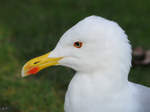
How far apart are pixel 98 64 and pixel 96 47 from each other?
5.4 inches

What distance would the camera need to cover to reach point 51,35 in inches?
224

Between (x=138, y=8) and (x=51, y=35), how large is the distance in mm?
1896

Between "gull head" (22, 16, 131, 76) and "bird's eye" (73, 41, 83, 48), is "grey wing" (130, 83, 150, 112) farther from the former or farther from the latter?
"bird's eye" (73, 41, 83, 48)

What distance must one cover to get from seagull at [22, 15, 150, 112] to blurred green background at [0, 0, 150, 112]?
1385 millimetres

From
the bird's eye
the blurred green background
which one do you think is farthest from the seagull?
the blurred green background

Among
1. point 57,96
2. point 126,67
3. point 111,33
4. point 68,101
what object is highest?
point 111,33

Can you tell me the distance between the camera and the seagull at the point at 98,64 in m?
2.68

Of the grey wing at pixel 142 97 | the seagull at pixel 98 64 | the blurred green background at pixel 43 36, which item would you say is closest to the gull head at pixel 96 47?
the seagull at pixel 98 64

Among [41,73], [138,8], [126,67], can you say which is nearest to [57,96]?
[41,73]

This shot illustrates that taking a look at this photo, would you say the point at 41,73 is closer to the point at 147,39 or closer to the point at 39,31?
the point at 39,31

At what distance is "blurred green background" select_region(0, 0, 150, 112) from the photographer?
4328mm

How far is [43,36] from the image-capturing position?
5.68 meters

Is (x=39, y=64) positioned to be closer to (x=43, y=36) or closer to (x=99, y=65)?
(x=99, y=65)

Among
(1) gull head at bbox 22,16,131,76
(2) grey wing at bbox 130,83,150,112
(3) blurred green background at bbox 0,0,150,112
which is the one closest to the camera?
(1) gull head at bbox 22,16,131,76
